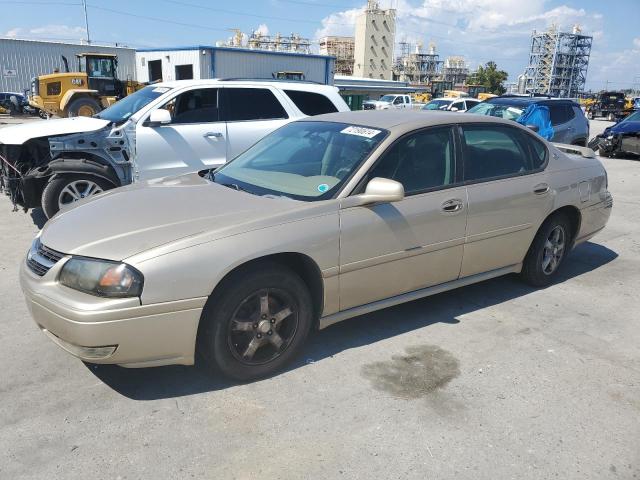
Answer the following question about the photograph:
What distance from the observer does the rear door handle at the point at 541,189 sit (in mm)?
4508

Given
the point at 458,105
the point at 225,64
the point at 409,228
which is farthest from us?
the point at 225,64

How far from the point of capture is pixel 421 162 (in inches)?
153

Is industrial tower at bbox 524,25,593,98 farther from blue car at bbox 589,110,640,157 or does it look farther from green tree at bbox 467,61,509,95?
blue car at bbox 589,110,640,157

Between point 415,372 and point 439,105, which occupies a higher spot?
point 439,105

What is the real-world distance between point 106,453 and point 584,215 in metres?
4.51

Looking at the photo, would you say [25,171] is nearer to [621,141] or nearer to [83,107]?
[621,141]

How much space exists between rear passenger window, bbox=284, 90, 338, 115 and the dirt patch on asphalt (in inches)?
192

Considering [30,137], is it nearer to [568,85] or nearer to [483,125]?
[483,125]

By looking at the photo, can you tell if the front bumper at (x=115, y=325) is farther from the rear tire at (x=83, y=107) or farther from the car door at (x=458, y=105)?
the car door at (x=458, y=105)

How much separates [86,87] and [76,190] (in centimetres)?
2156

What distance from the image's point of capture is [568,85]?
417ft

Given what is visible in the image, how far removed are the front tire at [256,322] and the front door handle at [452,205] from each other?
1.26 m

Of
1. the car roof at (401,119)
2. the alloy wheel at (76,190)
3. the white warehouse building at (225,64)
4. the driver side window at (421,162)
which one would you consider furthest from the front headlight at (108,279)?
the white warehouse building at (225,64)

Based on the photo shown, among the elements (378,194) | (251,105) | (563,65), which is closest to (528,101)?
(251,105)
